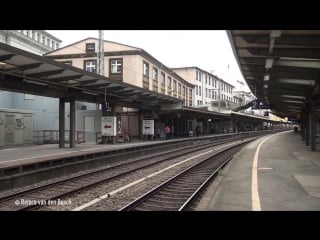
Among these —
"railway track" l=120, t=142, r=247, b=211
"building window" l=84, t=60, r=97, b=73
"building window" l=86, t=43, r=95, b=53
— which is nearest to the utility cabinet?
"railway track" l=120, t=142, r=247, b=211

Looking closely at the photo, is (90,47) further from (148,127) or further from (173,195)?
(173,195)

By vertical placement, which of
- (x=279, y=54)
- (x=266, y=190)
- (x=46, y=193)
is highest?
(x=279, y=54)

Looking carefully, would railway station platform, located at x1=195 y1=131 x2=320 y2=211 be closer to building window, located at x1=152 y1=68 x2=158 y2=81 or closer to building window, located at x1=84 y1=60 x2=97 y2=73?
building window, located at x1=84 y1=60 x2=97 y2=73

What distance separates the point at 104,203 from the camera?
9.71 meters

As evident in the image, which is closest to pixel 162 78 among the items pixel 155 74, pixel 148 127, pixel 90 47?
pixel 155 74

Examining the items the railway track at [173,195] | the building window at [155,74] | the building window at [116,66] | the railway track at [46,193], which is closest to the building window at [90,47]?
the building window at [116,66]

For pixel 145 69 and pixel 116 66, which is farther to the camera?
pixel 145 69

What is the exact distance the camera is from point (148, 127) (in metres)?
39.4

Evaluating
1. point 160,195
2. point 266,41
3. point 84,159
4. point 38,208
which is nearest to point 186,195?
point 160,195

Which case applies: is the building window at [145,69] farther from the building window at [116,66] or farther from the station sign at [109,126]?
the station sign at [109,126]

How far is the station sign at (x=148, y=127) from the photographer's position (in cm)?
3916

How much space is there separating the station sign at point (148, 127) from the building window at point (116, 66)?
1000 centimetres

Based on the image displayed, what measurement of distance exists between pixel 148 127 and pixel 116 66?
443 inches
